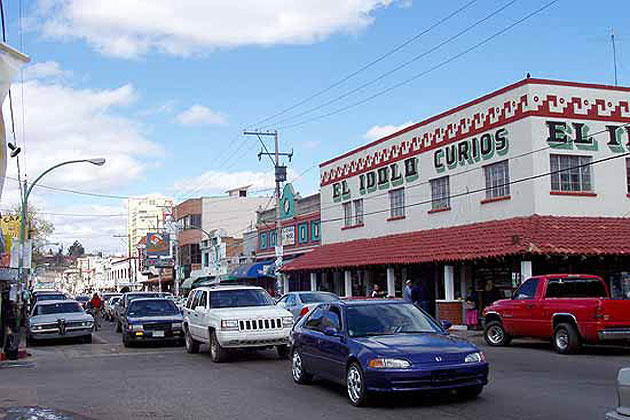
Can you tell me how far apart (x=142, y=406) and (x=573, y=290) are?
11.9m

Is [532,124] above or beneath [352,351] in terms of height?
above

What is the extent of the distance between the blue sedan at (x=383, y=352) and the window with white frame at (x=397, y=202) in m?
20.4

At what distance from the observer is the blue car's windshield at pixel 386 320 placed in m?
11.4

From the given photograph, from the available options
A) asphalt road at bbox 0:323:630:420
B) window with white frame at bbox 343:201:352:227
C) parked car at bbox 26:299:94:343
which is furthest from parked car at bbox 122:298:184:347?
window with white frame at bbox 343:201:352:227

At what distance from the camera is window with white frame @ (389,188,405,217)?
3308cm

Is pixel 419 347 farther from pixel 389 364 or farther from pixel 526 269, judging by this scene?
pixel 526 269

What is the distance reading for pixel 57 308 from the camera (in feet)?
85.1

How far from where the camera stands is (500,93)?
26.7 m

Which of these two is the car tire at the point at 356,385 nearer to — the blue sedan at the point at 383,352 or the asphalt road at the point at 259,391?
the blue sedan at the point at 383,352

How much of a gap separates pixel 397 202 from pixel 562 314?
1589 centimetres

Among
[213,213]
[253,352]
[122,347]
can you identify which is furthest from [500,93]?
[213,213]

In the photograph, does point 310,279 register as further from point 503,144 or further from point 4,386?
point 4,386

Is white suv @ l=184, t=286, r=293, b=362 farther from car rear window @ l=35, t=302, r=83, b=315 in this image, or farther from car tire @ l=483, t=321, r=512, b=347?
car rear window @ l=35, t=302, r=83, b=315

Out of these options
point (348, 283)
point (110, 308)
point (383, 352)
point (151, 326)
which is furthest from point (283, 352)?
point (110, 308)
